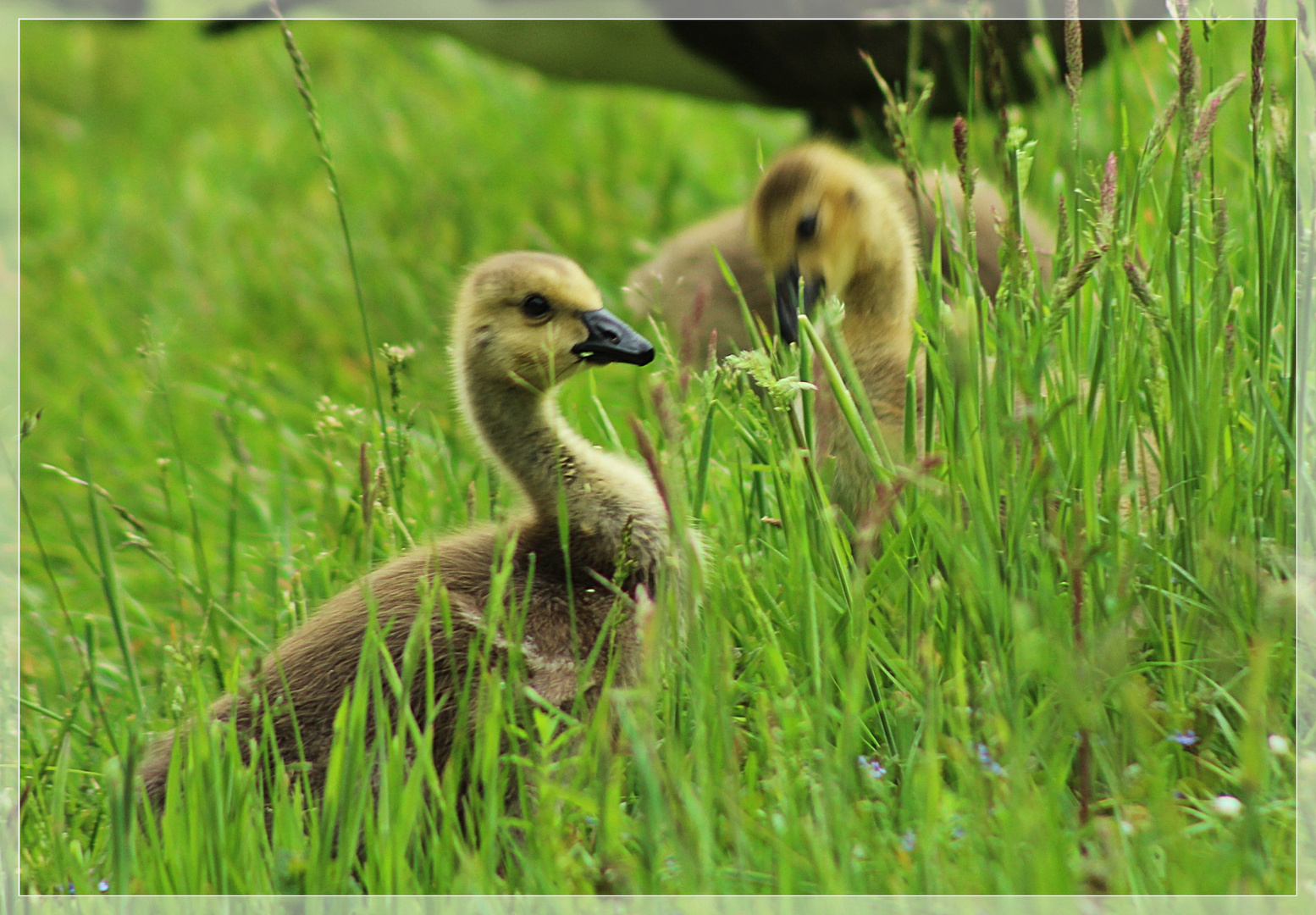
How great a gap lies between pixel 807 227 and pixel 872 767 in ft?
4.99

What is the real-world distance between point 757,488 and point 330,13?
1.28 meters

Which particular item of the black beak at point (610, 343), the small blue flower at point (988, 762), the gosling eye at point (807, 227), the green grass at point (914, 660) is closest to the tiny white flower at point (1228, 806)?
the green grass at point (914, 660)

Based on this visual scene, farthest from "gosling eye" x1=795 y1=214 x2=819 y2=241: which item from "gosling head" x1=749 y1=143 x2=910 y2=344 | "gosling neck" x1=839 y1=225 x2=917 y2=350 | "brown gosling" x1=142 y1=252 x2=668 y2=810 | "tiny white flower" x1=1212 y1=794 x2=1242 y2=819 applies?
"tiny white flower" x1=1212 y1=794 x2=1242 y2=819

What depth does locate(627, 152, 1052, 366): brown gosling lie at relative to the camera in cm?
331

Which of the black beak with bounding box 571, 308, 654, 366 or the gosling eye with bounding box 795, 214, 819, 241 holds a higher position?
the gosling eye with bounding box 795, 214, 819, 241

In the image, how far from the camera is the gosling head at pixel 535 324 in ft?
7.44

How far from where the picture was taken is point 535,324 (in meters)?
2.31

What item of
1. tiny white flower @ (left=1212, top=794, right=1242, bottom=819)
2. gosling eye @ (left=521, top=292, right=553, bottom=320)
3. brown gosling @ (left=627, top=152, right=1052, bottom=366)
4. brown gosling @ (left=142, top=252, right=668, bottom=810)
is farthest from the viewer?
brown gosling @ (left=627, top=152, right=1052, bottom=366)

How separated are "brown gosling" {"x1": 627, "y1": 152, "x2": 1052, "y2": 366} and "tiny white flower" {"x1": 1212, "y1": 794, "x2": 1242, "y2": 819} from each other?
167 cm

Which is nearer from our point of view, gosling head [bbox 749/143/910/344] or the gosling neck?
the gosling neck

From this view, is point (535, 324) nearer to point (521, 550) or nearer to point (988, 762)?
point (521, 550)

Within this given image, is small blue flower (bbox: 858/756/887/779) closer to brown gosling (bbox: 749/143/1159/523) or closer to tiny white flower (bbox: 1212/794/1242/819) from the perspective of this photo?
tiny white flower (bbox: 1212/794/1242/819)

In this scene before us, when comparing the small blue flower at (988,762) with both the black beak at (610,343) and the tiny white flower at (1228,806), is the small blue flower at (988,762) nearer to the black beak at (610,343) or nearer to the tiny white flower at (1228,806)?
the tiny white flower at (1228,806)

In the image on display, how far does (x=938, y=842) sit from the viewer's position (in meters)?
1.57
